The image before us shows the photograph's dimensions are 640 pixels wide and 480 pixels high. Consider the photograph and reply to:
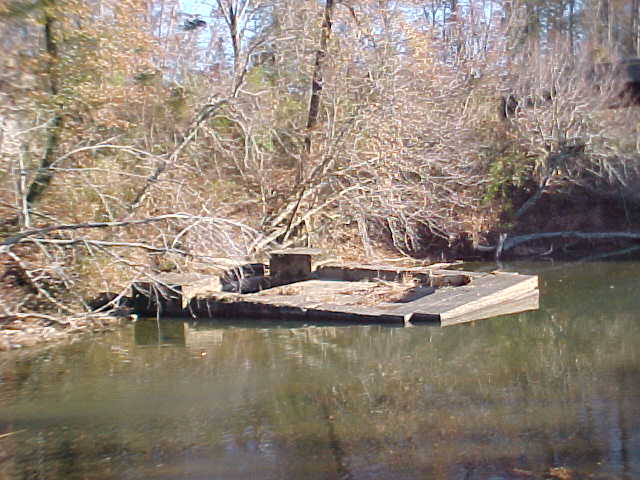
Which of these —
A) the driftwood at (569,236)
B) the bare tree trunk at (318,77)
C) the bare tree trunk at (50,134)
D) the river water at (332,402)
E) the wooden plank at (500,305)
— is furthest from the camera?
the driftwood at (569,236)

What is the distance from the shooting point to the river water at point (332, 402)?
730 centimetres

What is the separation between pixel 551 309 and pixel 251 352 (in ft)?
19.1

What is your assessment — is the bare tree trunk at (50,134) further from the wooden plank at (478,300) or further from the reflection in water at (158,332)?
the wooden plank at (478,300)

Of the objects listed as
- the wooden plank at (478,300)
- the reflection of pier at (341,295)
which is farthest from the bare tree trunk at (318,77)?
the wooden plank at (478,300)

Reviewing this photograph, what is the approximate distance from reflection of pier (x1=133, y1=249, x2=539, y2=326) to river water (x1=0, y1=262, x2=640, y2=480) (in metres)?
0.42

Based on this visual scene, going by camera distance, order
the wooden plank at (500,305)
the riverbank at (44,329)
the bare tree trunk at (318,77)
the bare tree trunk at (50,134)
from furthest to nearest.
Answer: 1. the bare tree trunk at (318,77)
2. the bare tree trunk at (50,134)
3. the wooden plank at (500,305)
4. the riverbank at (44,329)

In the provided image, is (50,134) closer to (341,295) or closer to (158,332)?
(158,332)

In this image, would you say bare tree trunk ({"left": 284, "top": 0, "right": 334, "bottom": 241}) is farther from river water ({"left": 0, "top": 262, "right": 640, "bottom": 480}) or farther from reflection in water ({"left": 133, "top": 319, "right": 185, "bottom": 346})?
river water ({"left": 0, "top": 262, "right": 640, "bottom": 480})

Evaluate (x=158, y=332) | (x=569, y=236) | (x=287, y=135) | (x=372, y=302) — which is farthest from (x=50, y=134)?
(x=569, y=236)

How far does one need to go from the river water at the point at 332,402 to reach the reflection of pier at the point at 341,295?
0.42 m

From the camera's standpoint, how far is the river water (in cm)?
730

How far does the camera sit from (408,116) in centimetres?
1933

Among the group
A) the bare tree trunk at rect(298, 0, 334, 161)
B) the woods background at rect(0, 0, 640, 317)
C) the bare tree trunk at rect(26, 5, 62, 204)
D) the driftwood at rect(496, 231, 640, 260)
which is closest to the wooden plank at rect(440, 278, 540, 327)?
the woods background at rect(0, 0, 640, 317)

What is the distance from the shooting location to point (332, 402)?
30.4 ft
